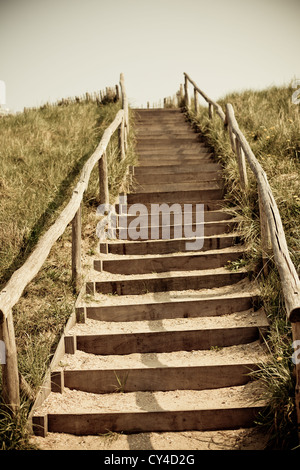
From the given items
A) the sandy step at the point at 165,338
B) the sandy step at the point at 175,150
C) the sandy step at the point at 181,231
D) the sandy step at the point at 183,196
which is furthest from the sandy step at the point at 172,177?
the sandy step at the point at 165,338

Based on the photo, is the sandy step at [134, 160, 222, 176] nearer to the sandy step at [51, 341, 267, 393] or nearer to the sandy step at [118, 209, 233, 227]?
the sandy step at [118, 209, 233, 227]

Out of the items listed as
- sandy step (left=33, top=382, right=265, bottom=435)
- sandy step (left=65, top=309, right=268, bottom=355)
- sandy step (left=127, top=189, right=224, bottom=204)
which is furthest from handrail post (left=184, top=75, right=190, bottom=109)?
sandy step (left=33, top=382, right=265, bottom=435)

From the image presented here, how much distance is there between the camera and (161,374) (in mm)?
3652

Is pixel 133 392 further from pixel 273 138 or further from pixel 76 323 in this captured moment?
pixel 273 138

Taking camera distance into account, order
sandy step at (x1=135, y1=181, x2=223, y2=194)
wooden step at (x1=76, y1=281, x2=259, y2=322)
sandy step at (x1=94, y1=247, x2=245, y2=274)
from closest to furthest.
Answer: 1. wooden step at (x1=76, y1=281, x2=259, y2=322)
2. sandy step at (x1=94, y1=247, x2=245, y2=274)
3. sandy step at (x1=135, y1=181, x2=223, y2=194)

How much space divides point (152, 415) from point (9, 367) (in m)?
1.12

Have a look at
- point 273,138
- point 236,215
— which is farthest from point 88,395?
point 273,138

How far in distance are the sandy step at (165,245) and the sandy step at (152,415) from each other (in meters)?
2.21

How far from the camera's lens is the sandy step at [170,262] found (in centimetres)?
509

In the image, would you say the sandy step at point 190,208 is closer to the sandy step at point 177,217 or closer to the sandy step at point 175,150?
the sandy step at point 177,217

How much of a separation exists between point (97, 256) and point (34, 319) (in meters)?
1.35

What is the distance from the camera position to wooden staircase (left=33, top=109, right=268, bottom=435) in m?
3.30

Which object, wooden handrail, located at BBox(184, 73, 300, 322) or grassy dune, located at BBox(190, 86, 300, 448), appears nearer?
wooden handrail, located at BBox(184, 73, 300, 322)

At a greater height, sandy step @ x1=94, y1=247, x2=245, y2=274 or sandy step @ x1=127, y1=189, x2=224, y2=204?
sandy step @ x1=127, y1=189, x2=224, y2=204
